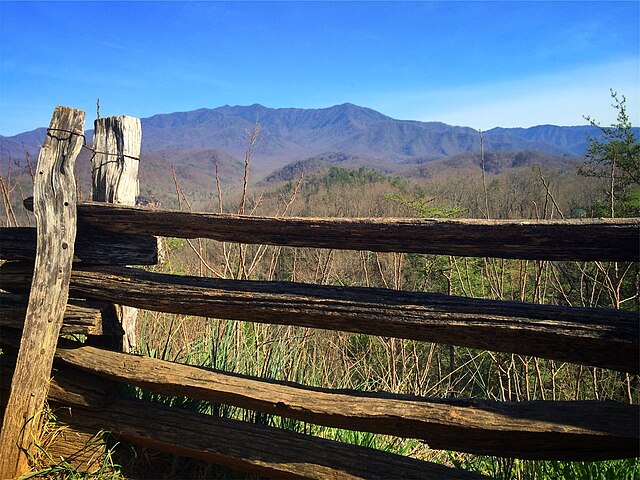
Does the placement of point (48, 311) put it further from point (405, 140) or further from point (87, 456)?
point (405, 140)

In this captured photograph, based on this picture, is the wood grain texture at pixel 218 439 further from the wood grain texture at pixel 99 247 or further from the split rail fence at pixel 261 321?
the wood grain texture at pixel 99 247

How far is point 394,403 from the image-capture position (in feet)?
6.80

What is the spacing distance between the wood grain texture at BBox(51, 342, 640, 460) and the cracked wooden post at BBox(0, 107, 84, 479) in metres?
0.58

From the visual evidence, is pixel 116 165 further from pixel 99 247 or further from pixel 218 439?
pixel 218 439

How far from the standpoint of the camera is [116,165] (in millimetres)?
2812

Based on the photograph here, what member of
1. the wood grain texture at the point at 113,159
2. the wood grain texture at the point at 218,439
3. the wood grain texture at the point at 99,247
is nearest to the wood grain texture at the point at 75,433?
the wood grain texture at the point at 218,439

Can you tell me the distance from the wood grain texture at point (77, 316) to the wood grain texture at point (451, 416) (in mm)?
412

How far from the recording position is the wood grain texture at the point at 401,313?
1832 mm

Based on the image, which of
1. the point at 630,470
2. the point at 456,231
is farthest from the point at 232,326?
the point at 630,470

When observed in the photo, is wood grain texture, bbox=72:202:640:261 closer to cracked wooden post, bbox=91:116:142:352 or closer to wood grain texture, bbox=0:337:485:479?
cracked wooden post, bbox=91:116:142:352

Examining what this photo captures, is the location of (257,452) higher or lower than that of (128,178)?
lower

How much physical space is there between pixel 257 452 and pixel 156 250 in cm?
114

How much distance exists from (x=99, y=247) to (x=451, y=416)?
6.41ft

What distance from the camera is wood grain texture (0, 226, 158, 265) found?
2.65 metres
